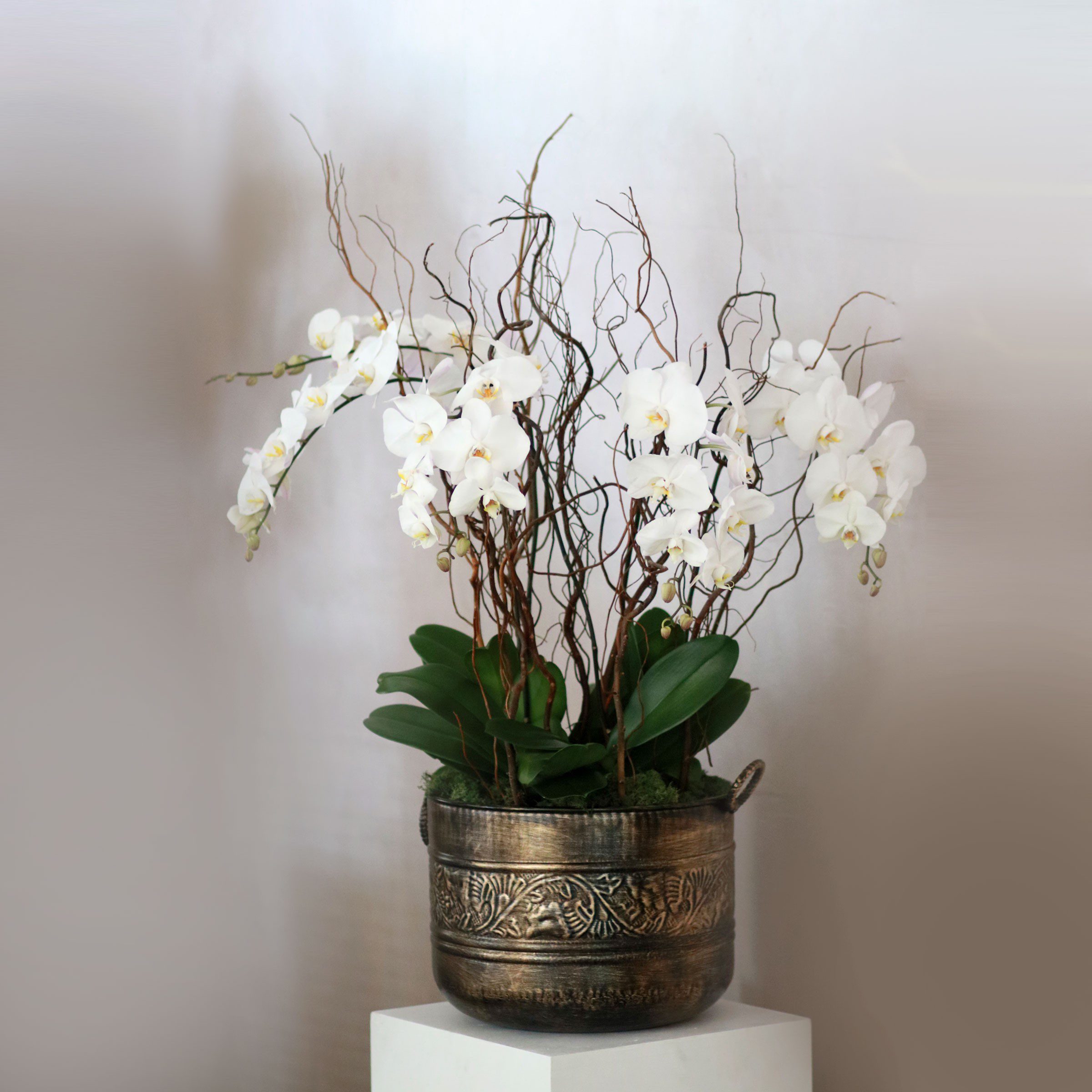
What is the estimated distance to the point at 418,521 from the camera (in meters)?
1.07

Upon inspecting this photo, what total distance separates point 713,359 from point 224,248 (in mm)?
798

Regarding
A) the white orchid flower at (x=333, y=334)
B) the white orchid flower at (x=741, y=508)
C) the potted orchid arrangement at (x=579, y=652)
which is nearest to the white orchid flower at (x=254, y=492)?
the potted orchid arrangement at (x=579, y=652)

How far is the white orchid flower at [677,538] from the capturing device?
1.06 meters

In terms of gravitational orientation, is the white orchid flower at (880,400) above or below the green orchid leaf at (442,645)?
above

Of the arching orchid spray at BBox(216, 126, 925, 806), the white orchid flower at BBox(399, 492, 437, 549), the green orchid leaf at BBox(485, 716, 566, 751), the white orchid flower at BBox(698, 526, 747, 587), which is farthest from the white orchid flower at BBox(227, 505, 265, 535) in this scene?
the white orchid flower at BBox(698, 526, 747, 587)

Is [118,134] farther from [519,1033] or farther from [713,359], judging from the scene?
[519,1033]

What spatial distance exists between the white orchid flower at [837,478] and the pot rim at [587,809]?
30 cm

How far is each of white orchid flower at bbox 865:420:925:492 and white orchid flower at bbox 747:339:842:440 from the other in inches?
3.0

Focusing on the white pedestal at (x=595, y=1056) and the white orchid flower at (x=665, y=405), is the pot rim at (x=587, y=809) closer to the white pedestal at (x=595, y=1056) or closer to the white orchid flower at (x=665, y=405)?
the white pedestal at (x=595, y=1056)

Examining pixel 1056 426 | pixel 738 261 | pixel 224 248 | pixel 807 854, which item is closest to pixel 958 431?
pixel 1056 426

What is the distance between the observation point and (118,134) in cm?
174

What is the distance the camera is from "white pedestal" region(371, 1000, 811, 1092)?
1.07 meters

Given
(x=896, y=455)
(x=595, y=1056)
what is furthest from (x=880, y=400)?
(x=595, y=1056)

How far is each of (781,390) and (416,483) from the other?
366 mm
